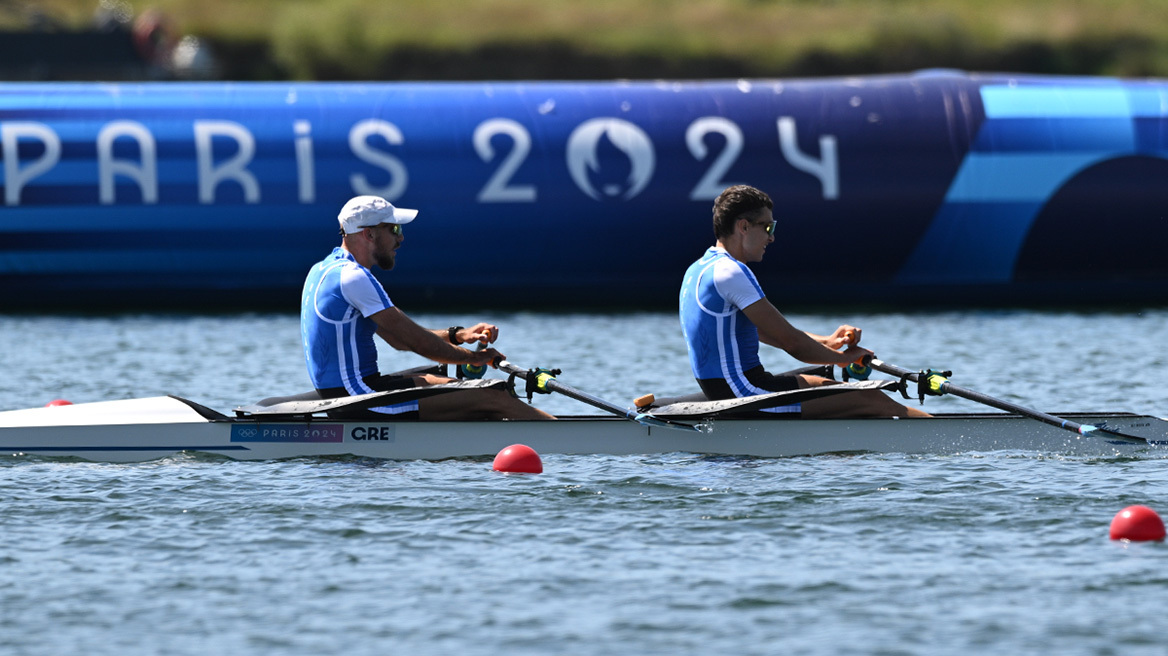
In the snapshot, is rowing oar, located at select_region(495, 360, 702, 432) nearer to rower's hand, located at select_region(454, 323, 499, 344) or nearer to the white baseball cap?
rower's hand, located at select_region(454, 323, 499, 344)

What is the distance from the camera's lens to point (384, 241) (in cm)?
1091

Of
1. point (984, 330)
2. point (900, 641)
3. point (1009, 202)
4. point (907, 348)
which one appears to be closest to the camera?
point (900, 641)

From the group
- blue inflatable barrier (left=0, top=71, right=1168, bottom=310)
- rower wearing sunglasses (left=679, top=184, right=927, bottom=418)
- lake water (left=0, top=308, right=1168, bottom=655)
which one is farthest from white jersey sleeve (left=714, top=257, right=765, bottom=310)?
blue inflatable barrier (left=0, top=71, right=1168, bottom=310)

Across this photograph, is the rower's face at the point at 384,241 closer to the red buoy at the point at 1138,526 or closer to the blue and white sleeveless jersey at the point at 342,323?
the blue and white sleeveless jersey at the point at 342,323

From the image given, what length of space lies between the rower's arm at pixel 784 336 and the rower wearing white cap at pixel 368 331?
148cm

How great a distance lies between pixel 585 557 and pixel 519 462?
2049 millimetres

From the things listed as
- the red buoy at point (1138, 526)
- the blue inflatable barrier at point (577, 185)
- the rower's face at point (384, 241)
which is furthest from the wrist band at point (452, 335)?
the blue inflatable barrier at point (577, 185)

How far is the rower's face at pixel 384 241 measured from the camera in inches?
428

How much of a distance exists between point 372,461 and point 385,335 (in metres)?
0.79

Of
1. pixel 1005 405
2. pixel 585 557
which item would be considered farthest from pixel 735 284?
pixel 585 557

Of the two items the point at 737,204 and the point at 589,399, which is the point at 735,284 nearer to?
the point at 737,204

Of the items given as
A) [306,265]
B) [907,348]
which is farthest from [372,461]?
[306,265]

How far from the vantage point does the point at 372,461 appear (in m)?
10.9

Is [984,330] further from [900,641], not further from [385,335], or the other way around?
[900,641]
